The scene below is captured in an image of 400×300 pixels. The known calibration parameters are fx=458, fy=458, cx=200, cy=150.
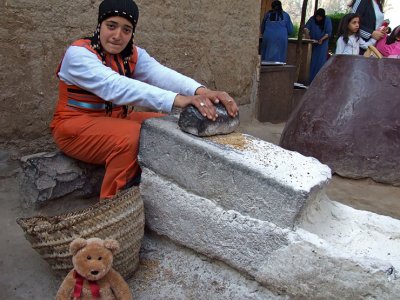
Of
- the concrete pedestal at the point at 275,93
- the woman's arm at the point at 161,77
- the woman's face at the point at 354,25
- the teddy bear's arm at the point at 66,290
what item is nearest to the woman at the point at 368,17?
the woman's face at the point at 354,25

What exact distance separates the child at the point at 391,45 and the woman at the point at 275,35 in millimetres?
3048

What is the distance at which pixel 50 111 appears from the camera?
3.08m

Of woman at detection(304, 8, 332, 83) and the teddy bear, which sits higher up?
woman at detection(304, 8, 332, 83)

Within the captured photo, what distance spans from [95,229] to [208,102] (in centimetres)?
76

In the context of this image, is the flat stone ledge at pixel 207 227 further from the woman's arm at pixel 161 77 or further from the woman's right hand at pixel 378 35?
the woman's right hand at pixel 378 35

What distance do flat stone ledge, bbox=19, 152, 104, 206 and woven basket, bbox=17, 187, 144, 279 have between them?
1.49 feet

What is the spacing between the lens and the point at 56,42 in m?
3.04

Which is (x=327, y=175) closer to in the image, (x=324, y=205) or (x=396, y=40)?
(x=324, y=205)

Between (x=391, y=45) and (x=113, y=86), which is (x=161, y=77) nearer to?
(x=113, y=86)

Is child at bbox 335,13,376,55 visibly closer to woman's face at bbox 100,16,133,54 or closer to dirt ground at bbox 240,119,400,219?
dirt ground at bbox 240,119,400,219

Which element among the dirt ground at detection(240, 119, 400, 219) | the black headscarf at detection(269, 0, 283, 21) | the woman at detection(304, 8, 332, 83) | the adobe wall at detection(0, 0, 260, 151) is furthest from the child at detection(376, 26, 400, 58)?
the woman at detection(304, 8, 332, 83)

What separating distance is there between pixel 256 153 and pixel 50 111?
1637 millimetres

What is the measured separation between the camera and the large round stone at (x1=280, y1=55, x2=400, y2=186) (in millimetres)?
3596

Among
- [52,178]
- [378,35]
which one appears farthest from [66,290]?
[378,35]
